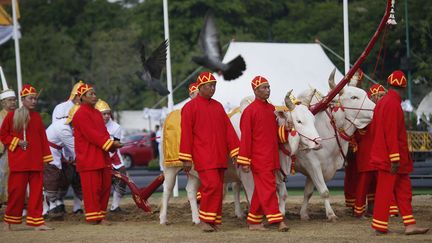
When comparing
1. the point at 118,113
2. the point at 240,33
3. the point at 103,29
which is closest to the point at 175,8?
the point at 240,33

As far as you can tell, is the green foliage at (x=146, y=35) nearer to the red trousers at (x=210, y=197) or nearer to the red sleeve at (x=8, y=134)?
the red trousers at (x=210, y=197)

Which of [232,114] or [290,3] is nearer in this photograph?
[232,114]

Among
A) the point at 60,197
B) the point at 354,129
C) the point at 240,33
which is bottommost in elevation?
the point at 60,197

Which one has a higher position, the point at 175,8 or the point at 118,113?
the point at 175,8

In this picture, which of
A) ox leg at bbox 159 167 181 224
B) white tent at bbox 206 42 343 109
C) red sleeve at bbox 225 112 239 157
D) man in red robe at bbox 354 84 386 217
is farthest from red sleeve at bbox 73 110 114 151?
white tent at bbox 206 42 343 109

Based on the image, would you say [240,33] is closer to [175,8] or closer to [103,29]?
[175,8]

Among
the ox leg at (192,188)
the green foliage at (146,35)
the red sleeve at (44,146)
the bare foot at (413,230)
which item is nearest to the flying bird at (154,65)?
the ox leg at (192,188)

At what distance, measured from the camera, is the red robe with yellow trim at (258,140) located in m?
12.4

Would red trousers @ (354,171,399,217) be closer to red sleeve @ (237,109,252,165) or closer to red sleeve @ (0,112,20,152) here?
red sleeve @ (237,109,252,165)

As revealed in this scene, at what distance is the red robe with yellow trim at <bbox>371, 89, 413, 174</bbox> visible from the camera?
11.4 m

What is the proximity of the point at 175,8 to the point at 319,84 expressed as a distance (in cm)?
1690

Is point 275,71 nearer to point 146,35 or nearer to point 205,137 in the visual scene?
point 205,137

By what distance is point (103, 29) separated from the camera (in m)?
56.0

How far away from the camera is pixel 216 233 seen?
12.3 m
